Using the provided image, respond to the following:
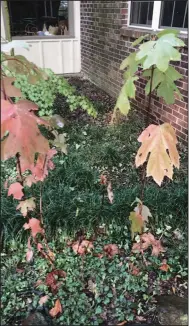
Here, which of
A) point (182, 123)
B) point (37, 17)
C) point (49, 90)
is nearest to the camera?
point (49, 90)

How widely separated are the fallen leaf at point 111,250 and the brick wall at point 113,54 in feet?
6.18

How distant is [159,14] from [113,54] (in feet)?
4.87

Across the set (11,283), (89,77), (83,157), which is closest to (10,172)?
(83,157)

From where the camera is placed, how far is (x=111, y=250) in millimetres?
2207

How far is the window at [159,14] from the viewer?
350cm

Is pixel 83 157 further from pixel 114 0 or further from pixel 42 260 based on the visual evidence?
pixel 114 0

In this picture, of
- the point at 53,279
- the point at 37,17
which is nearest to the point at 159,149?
the point at 53,279

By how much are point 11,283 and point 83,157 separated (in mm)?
1738

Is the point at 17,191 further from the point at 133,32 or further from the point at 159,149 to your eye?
the point at 133,32

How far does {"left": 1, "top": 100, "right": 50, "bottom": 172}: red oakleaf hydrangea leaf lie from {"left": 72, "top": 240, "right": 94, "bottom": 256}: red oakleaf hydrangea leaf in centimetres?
110

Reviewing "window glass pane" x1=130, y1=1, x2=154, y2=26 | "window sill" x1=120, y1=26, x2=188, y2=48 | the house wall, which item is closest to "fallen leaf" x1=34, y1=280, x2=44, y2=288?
"window sill" x1=120, y1=26, x2=188, y2=48

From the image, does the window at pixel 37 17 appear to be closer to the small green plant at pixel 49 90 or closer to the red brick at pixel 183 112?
the small green plant at pixel 49 90

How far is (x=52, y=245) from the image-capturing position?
7.50 feet

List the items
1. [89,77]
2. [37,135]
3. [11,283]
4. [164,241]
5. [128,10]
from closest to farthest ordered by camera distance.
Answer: [37,135] < [11,283] < [164,241] < [128,10] < [89,77]
